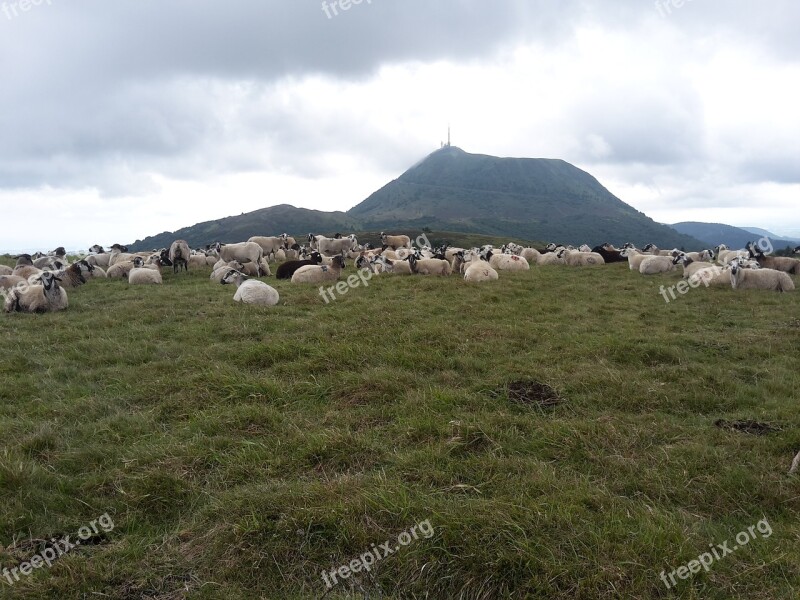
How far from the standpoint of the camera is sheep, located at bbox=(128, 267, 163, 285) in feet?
64.4

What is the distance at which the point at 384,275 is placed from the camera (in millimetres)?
20484

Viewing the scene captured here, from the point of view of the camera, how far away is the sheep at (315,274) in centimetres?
1941

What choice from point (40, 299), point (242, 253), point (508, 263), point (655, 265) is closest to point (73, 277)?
point (40, 299)

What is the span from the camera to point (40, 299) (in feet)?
44.7

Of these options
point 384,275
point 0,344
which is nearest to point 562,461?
point 0,344

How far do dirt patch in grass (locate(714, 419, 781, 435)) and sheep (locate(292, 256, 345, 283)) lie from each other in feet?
50.0

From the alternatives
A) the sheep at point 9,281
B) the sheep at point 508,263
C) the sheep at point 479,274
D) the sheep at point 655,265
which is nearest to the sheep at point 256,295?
the sheep at point 479,274

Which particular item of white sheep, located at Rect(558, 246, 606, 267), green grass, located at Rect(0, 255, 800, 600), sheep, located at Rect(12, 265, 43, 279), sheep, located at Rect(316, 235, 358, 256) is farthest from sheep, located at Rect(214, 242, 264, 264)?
white sheep, located at Rect(558, 246, 606, 267)

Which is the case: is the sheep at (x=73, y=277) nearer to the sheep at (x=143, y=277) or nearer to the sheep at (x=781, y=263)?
the sheep at (x=143, y=277)

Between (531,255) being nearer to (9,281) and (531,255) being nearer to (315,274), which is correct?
(315,274)

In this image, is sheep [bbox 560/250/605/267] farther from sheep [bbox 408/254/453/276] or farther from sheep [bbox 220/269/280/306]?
sheep [bbox 220/269/280/306]

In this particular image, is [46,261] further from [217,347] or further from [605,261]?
[605,261]

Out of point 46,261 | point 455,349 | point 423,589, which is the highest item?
point 46,261

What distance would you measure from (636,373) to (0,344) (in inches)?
481
